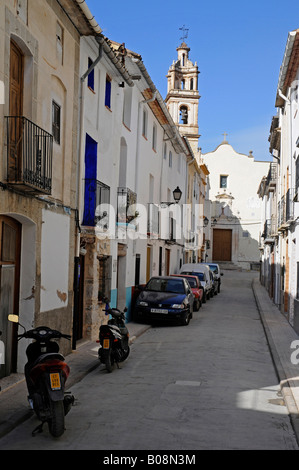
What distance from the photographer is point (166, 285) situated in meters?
19.0

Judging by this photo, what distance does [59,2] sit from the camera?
412 inches

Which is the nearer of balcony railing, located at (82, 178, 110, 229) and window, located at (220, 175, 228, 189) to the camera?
balcony railing, located at (82, 178, 110, 229)

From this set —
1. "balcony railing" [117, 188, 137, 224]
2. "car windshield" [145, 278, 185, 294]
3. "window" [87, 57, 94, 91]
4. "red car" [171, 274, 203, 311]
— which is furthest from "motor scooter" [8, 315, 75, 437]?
"red car" [171, 274, 203, 311]

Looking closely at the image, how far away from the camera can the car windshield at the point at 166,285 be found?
61.8 ft

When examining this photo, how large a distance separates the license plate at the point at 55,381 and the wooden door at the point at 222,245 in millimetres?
50321

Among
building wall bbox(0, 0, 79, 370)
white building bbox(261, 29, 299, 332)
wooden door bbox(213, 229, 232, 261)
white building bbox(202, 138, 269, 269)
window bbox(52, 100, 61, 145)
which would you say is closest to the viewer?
building wall bbox(0, 0, 79, 370)

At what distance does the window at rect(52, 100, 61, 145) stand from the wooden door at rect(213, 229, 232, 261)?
45992 mm

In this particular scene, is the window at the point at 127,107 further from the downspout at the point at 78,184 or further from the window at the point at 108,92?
the downspout at the point at 78,184


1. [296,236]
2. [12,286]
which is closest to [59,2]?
[12,286]

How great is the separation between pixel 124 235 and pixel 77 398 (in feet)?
29.4

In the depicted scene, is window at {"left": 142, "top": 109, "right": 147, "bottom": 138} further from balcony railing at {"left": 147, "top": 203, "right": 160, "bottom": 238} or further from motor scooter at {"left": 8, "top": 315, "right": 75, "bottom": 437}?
motor scooter at {"left": 8, "top": 315, "right": 75, "bottom": 437}

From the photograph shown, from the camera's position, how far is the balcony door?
8539 millimetres

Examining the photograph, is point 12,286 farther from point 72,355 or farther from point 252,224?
point 252,224
